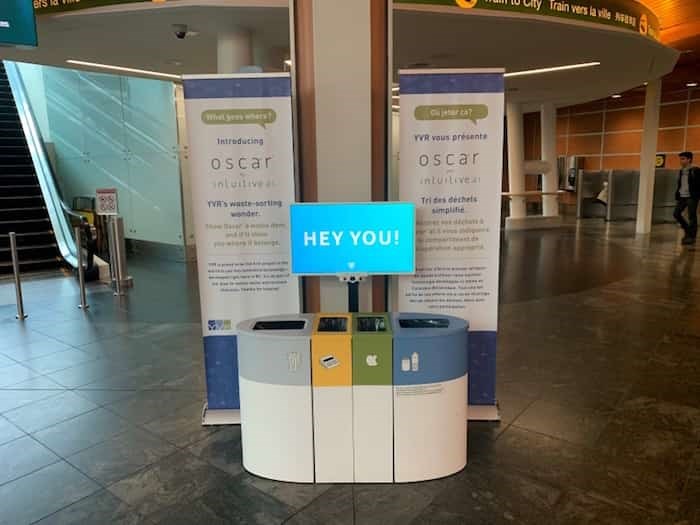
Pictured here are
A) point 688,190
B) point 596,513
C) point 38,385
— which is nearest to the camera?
point 596,513

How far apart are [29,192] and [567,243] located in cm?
1025

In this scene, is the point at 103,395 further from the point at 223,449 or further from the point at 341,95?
the point at 341,95

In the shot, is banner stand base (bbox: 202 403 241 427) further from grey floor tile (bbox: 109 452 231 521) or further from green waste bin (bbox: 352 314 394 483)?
green waste bin (bbox: 352 314 394 483)

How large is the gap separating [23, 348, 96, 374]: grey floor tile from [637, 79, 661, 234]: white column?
11385mm

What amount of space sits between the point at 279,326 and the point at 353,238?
2.04 ft

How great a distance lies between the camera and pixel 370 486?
2.57m

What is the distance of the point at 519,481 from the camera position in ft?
8.46

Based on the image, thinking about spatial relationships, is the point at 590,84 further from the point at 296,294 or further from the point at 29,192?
the point at 29,192

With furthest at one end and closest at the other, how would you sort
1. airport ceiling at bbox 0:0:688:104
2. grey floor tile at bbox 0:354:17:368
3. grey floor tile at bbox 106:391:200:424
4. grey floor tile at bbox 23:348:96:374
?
airport ceiling at bbox 0:0:688:104
grey floor tile at bbox 0:354:17:368
grey floor tile at bbox 23:348:96:374
grey floor tile at bbox 106:391:200:424

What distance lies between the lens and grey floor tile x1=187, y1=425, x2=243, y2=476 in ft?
9.08

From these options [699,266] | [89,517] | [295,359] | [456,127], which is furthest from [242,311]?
[699,266]

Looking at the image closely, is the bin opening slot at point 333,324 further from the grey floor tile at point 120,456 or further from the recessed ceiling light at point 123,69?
the recessed ceiling light at point 123,69

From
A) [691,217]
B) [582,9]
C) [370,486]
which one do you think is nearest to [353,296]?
[370,486]

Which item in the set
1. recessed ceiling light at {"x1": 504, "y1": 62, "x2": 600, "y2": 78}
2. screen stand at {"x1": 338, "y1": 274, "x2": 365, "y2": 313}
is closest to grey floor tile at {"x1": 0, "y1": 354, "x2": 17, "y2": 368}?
screen stand at {"x1": 338, "y1": 274, "x2": 365, "y2": 313}
